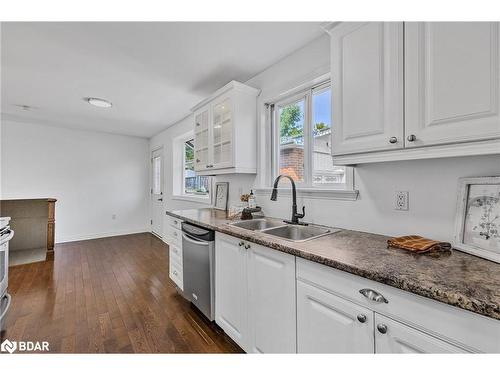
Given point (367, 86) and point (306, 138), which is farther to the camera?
point (306, 138)

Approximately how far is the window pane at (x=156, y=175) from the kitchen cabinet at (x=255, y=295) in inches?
163

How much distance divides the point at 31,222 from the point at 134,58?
12.7 feet

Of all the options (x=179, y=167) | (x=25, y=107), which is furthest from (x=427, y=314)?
(x=25, y=107)

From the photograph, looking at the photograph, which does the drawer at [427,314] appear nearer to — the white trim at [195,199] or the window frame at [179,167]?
the white trim at [195,199]

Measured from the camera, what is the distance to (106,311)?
2.14m

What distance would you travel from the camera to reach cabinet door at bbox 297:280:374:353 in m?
0.92

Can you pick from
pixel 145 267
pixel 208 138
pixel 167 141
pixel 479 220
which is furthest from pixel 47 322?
pixel 167 141

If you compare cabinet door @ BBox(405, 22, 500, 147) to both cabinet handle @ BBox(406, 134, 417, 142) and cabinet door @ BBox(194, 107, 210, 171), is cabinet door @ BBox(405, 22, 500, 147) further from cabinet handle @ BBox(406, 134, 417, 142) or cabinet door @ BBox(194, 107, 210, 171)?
cabinet door @ BBox(194, 107, 210, 171)

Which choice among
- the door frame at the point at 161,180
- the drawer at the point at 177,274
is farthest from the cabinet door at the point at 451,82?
the door frame at the point at 161,180

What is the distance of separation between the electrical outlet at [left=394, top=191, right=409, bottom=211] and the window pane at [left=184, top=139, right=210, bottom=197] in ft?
9.71

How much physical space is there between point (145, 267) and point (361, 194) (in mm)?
3090

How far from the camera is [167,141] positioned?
475cm

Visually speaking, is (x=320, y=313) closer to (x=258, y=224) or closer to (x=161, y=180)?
(x=258, y=224)

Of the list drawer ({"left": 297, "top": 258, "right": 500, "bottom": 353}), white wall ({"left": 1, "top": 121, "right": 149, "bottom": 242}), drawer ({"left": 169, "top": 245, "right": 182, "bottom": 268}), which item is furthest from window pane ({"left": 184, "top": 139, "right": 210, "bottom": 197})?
drawer ({"left": 297, "top": 258, "right": 500, "bottom": 353})
